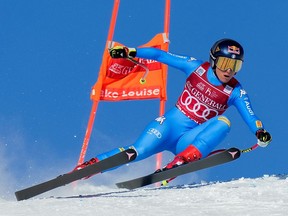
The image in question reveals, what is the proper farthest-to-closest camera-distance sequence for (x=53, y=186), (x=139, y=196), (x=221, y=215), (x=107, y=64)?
(x=107, y=64) < (x=53, y=186) < (x=139, y=196) < (x=221, y=215)

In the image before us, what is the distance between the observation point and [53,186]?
16.4ft

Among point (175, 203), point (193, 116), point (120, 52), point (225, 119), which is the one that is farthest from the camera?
point (193, 116)

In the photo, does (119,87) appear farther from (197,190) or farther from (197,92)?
(197,190)

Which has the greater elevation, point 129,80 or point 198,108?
point 129,80

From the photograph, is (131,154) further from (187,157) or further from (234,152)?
(234,152)

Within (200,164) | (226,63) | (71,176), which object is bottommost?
(71,176)

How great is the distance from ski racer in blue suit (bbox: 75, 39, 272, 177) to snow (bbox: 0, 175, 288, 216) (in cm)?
42

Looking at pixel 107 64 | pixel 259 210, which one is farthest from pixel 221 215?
pixel 107 64

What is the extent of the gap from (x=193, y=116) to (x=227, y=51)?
1.81ft

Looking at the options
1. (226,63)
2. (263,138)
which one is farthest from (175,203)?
(226,63)

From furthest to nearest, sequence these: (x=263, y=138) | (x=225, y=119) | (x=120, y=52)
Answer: (x=120, y=52), (x=225, y=119), (x=263, y=138)

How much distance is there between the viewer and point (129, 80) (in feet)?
22.6

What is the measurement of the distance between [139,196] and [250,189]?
2.37ft

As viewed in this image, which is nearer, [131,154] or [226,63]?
[131,154]
